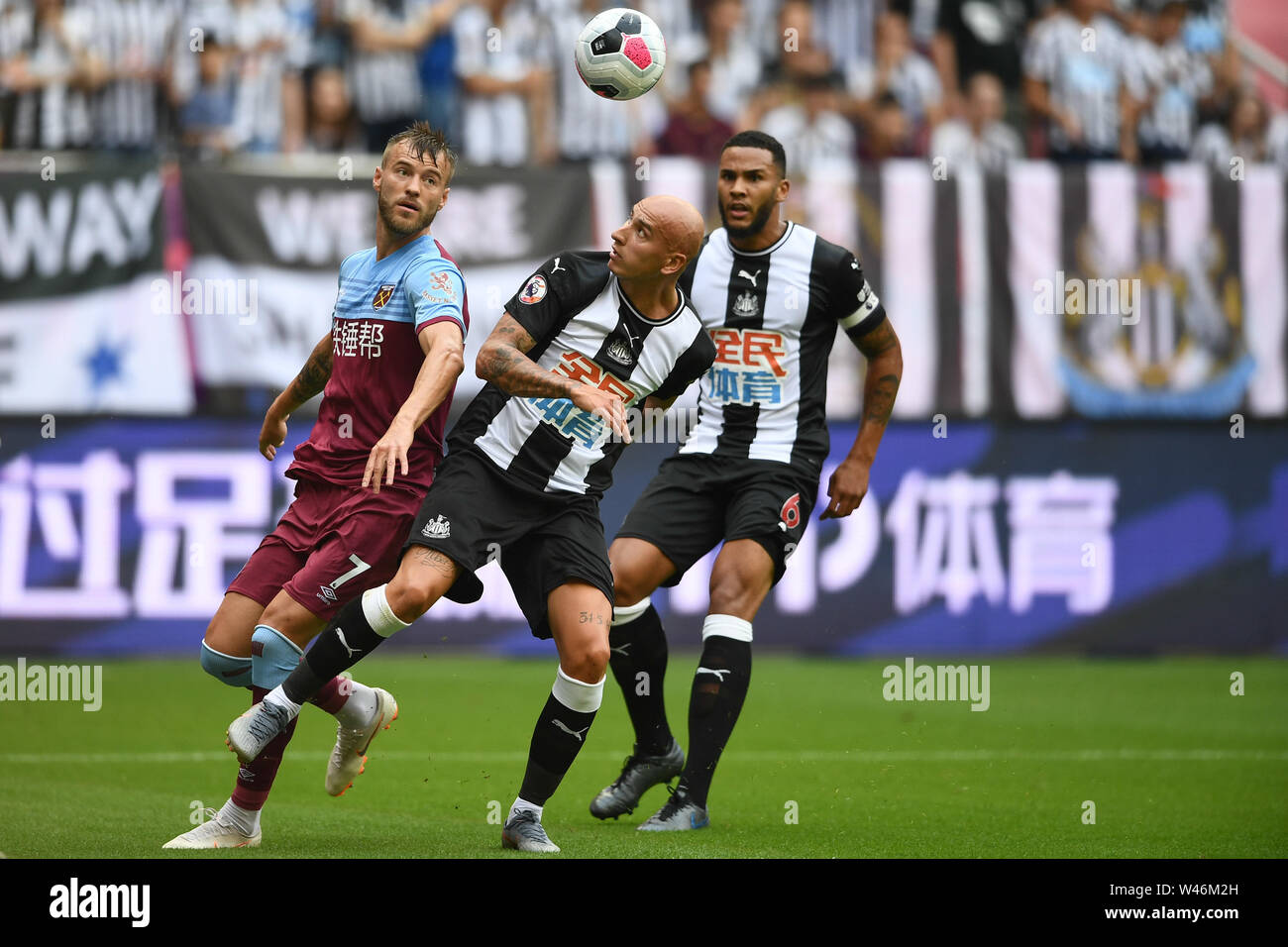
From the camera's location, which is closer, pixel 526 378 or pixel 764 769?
pixel 526 378

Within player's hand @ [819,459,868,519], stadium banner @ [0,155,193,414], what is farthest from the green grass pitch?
stadium banner @ [0,155,193,414]

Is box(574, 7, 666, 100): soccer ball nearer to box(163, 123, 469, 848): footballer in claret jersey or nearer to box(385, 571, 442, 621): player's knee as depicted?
box(163, 123, 469, 848): footballer in claret jersey

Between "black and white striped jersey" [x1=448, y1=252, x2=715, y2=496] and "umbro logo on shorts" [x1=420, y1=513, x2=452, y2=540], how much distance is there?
1.16ft

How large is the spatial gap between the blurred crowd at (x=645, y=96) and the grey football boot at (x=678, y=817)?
269 inches

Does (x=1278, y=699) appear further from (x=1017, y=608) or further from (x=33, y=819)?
(x=33, y=819)

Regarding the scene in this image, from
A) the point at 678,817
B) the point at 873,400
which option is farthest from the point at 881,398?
the point at 678,817

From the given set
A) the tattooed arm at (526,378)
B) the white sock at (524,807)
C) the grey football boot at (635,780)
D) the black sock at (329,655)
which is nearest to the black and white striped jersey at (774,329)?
the grey football boot at (635,780)

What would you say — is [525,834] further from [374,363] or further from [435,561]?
[374,363]

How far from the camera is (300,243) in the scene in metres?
11.6

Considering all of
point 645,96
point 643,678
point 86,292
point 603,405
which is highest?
point 645,96

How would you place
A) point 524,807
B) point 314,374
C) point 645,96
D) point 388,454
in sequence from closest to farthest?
1. point 388,454
2. point 524,807
3. point 314,374
4. point 645,96

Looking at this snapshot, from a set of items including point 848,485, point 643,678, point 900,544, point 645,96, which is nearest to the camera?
point 643,678

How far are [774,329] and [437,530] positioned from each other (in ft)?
6.30

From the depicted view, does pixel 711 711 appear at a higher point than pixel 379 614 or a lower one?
lower
